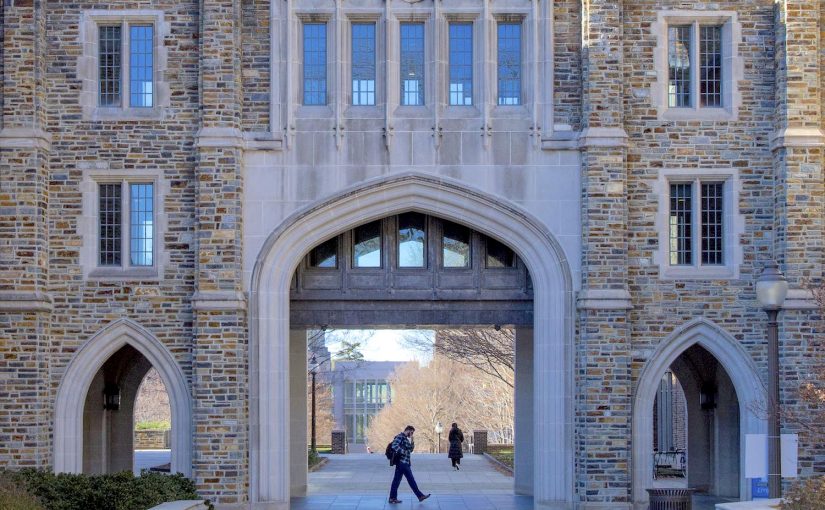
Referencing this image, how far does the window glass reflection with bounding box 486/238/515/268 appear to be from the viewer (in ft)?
74.2

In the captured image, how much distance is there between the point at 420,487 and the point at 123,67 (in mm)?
10933

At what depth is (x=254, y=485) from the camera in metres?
21.2

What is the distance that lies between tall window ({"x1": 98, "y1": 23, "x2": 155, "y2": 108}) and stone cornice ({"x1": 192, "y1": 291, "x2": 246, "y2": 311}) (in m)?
3.46

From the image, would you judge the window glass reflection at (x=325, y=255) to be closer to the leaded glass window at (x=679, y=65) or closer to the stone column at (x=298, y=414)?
the stone column at (x=298, y=414)

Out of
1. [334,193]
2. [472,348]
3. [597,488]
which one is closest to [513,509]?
[597,488]

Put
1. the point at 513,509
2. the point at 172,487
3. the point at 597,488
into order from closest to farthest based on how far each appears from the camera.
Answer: the point at 172,487
the point at 597,488
the point at 513,509

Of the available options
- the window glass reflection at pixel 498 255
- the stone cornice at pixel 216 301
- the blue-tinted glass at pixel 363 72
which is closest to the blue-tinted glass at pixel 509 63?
the blue-tinted glass at pixel 363 72

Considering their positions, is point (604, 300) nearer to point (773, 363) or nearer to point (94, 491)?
point (773, 363)

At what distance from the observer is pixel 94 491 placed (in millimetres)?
17828

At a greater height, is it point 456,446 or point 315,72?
point 315,72

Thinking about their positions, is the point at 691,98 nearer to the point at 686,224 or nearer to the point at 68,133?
the point at 686,224

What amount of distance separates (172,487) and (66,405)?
3.12 meters

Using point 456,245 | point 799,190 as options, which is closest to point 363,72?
point 456,245

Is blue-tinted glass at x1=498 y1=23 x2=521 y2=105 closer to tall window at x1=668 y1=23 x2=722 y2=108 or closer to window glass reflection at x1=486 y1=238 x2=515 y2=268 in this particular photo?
window glass reflection at x1=486 y1=238 x2=515 y2=268
